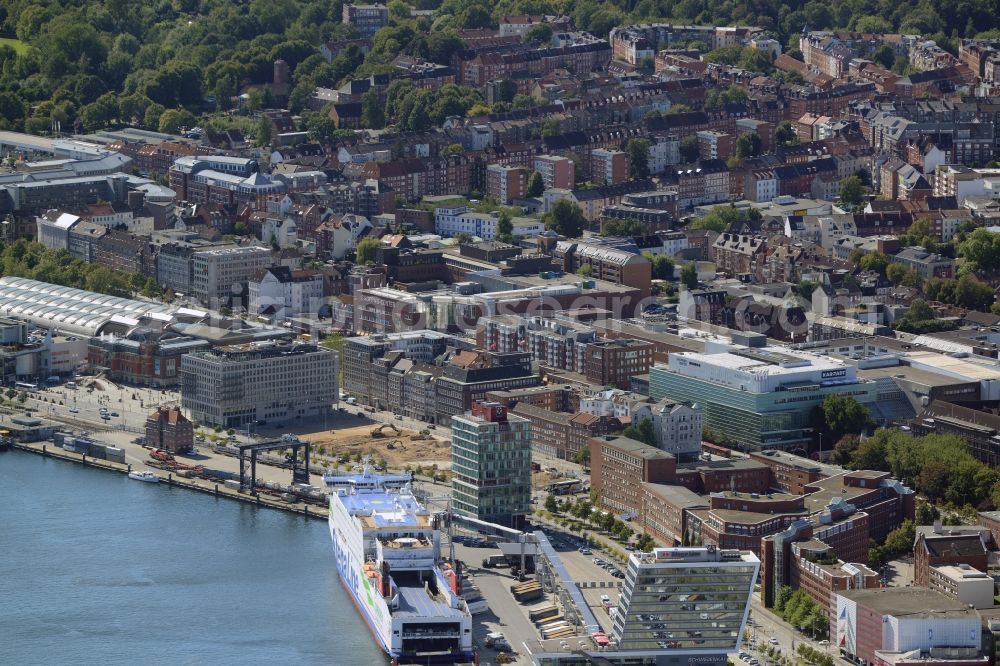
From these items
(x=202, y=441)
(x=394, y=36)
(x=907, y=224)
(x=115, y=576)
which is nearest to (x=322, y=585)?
(x=115, y=576)

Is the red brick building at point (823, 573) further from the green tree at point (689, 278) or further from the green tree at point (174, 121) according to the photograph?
the green tree at point (174, 121)

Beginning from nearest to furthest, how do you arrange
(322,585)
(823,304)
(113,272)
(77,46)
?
(322,585) → (823,304) → (113,272) → (77,46)

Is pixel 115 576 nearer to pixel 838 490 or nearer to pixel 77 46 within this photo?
pixel 838 490

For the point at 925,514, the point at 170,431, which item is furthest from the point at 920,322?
the point at 170,431

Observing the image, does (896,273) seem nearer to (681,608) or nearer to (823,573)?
(823,573)

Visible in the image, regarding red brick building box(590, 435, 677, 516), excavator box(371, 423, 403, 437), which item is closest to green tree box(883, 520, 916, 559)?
red brick building box(590, 435, 677, 516)

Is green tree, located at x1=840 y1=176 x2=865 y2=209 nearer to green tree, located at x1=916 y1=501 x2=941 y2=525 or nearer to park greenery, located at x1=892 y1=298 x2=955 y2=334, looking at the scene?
park greenery, located at x1=892 y1=298 x2=955 y2=334
